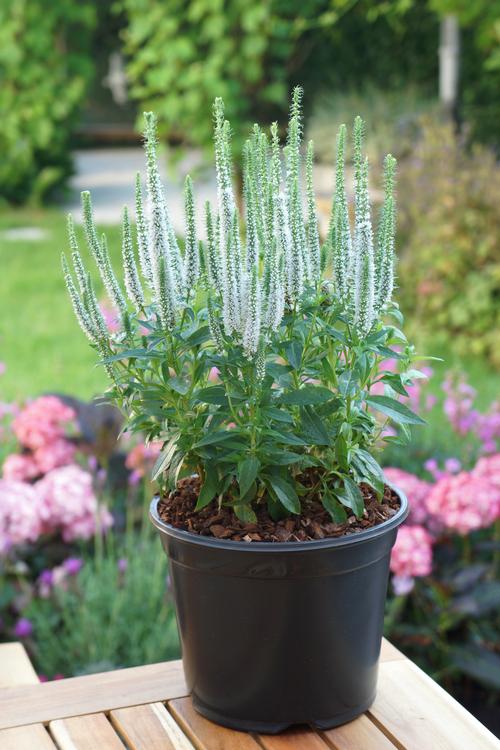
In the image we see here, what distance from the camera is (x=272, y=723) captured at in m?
1.49

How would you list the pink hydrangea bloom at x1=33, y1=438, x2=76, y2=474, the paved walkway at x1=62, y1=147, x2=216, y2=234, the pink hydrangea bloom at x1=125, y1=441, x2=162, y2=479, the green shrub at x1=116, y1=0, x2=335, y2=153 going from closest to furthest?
the pink hydrangea bloom at x1=125, y1=441, x2=162, y2=479, the pink hydrangea bloom at x1=33, y1=438, x2=76, y2=474, the green shrub at x1=116, y1=0, x2=335, y2=153, the paved walkway at x1=62, y1=147, x2=216, y2=234

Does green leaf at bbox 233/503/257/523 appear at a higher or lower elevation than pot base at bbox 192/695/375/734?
higher

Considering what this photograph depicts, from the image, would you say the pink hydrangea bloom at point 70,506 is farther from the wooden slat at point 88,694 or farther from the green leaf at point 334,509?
the green leaf at point 334,509

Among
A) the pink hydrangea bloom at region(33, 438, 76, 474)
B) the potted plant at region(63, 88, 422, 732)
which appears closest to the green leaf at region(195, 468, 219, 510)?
the potted plant at region(63, 88, 422, 732)

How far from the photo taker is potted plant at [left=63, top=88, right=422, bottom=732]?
142cm

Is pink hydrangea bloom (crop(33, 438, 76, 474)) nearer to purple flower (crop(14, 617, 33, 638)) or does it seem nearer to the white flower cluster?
purple flower (crop(14, 617, 33, 638))

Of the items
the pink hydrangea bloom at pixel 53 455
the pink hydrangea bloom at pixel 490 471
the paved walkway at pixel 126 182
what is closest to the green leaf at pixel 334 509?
the pink hydrangea bloom at pixel 490 471

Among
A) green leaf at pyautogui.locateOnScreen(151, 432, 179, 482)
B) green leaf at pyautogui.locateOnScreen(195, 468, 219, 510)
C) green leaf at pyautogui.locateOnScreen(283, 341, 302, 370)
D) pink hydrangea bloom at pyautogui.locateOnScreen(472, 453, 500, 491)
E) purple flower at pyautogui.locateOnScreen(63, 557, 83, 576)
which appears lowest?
purple flower at pyautogui.locateOnScreen(63, 557, 83, 576)

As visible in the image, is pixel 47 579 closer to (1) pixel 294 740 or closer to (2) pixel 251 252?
(1) pixel 294 740

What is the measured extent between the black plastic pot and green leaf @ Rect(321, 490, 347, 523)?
5 centimetres

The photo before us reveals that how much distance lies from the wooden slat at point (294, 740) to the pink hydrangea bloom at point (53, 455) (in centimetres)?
172

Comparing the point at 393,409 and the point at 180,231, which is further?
the point at 180,231

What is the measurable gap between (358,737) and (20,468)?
1836 mm

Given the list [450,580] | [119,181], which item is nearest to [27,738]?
[450,580]
